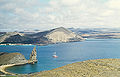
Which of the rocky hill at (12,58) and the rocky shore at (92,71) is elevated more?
the rocky shore at (92,71)

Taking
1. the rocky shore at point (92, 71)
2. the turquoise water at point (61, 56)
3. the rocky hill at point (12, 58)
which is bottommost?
the turquoise water at point (61, 56)

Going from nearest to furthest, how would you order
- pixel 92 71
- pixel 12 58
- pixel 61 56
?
pixel 92 71 < pixel 12 58 < pixel 61 56

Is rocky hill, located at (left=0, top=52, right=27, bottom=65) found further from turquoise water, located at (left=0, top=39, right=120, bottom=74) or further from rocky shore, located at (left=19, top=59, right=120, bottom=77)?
rocky shore, located at (left=19, top=59, right=120, bottom=77)

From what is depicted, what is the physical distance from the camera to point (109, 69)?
1317 cm

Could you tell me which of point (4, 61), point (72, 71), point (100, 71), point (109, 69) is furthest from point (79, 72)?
point (4, 61)

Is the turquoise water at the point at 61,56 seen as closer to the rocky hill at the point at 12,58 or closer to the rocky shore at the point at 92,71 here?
the rocky hill at the point at 12,58

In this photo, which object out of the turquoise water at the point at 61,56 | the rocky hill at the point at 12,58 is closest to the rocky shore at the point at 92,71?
the turquoise water at the point at 61,56

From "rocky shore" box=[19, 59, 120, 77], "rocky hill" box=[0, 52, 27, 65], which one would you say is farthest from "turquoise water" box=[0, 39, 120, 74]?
"rocky shore" box=[19, 59, 120, 77]

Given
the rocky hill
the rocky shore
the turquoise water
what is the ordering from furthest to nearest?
1. the rocky hill
2. the turquoise water
3. the rocky shore

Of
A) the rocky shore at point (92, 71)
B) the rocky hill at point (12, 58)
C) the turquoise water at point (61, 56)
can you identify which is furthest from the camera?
the rocky hill at point (12, 58)

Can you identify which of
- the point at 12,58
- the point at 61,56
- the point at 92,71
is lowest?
the point at 61,56

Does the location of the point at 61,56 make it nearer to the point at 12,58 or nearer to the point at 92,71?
the point at 12,58

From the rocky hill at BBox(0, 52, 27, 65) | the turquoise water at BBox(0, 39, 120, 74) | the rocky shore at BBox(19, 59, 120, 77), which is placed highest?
the rocky shore at BBox(19, 59, 120, 77)

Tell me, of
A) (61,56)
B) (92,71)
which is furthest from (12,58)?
(92,71)
